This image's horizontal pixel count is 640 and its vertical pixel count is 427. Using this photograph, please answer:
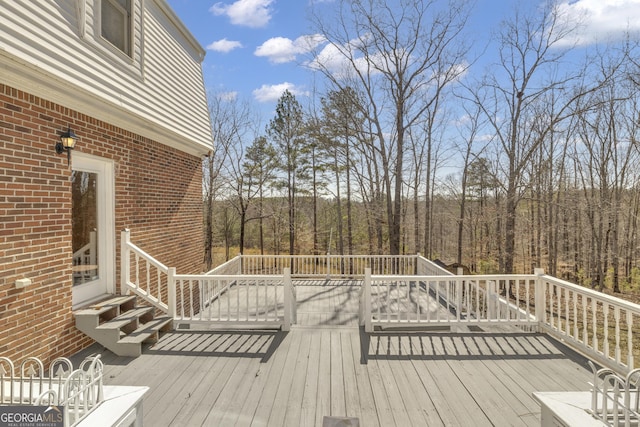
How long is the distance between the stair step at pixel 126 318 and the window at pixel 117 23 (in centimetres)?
380

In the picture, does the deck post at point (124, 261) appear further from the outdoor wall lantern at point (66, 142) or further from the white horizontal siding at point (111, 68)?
the white horizontal siding at point (111, 68)

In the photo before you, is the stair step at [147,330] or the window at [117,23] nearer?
the stair step at [147,330]

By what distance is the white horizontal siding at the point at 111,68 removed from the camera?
305 cm

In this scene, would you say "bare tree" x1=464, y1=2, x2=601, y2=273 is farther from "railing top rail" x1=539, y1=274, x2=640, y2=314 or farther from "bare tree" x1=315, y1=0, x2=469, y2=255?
"railing top rail" x1=539, y1=274, x2=640, y2=314

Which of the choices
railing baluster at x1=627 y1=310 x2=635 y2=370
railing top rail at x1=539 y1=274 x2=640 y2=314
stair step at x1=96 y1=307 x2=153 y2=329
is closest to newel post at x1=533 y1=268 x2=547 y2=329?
railing top rail at x1=539 y1=274 x2=640 y2=314

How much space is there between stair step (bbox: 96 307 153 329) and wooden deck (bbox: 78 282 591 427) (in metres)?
0.37

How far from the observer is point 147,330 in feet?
14.4

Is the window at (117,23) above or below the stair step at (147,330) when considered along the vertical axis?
above

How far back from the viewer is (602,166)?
582 inches

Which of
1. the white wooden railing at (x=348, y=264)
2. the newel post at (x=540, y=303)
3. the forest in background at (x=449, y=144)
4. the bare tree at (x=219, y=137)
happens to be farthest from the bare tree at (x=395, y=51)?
the newel post at (x=540, y=303)

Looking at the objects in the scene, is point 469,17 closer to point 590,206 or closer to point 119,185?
point 590,206

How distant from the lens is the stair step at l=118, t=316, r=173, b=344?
4039 mm

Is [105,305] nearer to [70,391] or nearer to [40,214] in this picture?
[40,214]

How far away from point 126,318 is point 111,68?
3353 mm
